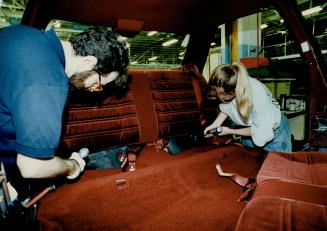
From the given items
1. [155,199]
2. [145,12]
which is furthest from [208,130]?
[145,12]

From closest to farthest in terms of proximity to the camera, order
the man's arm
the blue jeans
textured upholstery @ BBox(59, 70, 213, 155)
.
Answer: the man's arm → textured upholstery @ BBox(59, 70, 213, 155) → the blue jeans

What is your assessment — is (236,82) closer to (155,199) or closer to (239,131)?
(239,131)

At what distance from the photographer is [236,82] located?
2176 millimetres

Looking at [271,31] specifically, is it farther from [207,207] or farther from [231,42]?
[207,207]

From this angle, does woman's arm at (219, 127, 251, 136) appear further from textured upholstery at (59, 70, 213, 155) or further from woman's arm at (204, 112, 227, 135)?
textured upholstery at (59, 70, 213, 155)

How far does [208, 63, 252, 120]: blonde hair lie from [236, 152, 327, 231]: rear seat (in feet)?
2.80

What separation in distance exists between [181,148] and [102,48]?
5.43ft

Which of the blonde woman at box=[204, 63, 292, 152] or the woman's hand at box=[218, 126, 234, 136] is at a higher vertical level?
the blonde woman at box=[204, 63, 292, 152]

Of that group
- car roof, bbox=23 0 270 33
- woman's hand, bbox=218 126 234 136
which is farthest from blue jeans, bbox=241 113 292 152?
car roof, bbox=23 0 270 33

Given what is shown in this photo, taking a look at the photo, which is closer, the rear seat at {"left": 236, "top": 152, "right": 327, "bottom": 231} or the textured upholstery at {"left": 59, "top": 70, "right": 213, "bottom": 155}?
the rear seat at {"left": 236, "top": 152, "right": 327, "bottom": 231}

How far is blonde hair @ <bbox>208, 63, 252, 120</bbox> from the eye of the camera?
2.16 metres

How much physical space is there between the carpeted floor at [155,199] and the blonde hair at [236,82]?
1.90 ft

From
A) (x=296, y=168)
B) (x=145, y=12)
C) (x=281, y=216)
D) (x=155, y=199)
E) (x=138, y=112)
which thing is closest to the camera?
(x=281, y=216)

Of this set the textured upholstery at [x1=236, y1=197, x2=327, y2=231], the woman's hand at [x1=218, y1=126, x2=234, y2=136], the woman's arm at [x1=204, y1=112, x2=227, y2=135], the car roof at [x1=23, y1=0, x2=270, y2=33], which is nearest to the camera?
the textured upholstery at [x1=236, y1=197, x2=327, y2=231]
